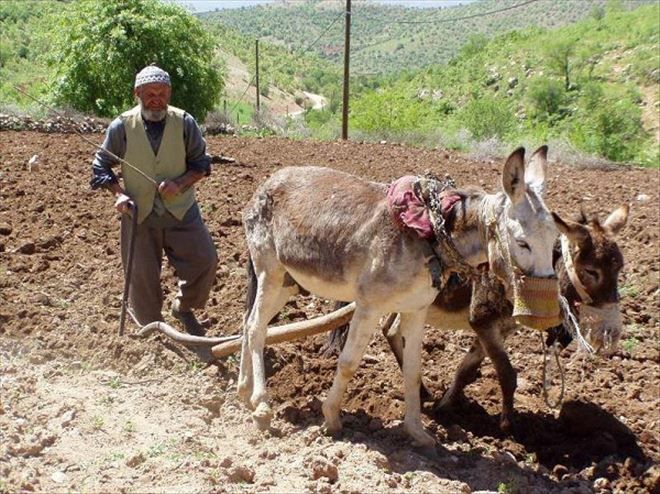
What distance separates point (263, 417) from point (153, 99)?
93.7 inches

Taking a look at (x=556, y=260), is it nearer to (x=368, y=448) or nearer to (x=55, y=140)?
(x=368, y=448)

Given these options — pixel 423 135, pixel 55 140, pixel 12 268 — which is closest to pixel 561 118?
pixel 423 135

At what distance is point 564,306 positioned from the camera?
4875 millimetres

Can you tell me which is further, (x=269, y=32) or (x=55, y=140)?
(x=269, y=32)

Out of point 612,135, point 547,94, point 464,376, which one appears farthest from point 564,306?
point 547,94

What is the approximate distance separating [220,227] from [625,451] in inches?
246

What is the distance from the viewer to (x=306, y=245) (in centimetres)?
506

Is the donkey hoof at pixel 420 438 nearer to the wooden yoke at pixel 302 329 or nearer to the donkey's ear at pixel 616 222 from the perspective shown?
the wooden yoke at pixel 302 329

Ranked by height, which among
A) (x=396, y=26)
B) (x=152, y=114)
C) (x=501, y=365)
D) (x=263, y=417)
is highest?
(x=396, y=26)

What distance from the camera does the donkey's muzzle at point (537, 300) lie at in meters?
4.19

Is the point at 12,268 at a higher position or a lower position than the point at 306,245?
lower

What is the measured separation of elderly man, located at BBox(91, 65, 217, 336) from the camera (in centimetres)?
613

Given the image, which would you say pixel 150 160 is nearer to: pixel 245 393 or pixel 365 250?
pixel 245 393

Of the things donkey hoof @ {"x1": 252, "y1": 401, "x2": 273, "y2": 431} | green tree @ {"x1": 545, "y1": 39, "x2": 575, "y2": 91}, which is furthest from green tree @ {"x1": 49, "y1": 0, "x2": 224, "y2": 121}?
green tree @ {"x1": 545, "y1": 39, "x2": 575, "y2": 91}
